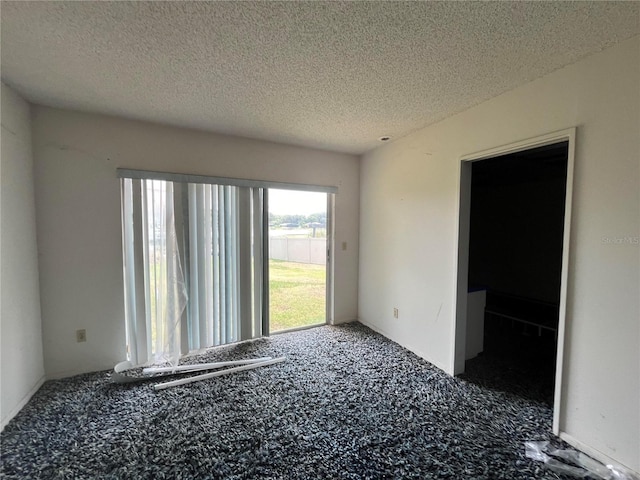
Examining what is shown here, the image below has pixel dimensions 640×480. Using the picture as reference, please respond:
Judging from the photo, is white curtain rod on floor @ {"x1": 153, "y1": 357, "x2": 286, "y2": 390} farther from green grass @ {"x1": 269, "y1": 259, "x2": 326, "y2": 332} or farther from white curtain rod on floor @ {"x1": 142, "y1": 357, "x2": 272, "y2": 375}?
green grass @ {"x1": 269, "y1": 259, "x2": 326, "y2": 332}

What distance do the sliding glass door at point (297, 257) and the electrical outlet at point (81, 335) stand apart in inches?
68.6

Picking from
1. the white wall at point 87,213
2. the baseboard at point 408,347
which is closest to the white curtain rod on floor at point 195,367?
the white wall at point 87,213

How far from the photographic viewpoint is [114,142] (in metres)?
2.45

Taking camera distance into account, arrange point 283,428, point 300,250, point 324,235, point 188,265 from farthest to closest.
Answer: point 300,250 < point 324,235 < point 188,265 < point 283,428

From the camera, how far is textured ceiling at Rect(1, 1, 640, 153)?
4.09ft

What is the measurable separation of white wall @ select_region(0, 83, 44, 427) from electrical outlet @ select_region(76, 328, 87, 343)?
0.76 ft

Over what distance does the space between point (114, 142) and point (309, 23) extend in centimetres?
212

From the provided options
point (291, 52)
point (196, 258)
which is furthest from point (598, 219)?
point (196, 258)

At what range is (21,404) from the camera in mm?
1953

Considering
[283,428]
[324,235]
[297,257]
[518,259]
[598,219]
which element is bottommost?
[283,428]

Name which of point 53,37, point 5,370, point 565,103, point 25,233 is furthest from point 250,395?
point 565,103

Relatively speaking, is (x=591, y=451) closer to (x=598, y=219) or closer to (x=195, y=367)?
(x=598, y=219)

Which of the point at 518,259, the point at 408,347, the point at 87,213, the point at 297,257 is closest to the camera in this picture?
the point at 87,213

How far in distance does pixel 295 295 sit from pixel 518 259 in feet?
11.4
